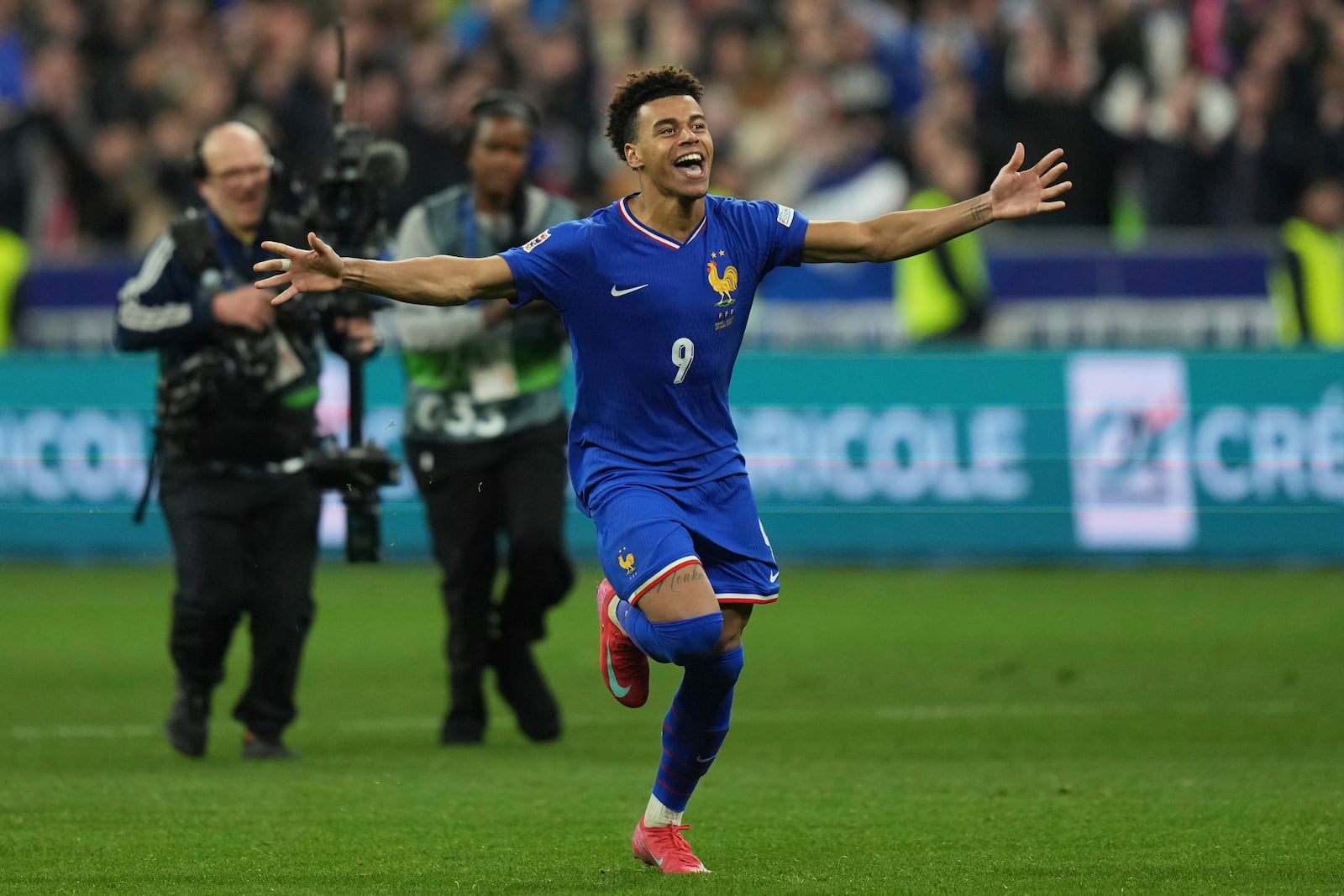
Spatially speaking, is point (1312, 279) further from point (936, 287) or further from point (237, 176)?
point (237, 176)

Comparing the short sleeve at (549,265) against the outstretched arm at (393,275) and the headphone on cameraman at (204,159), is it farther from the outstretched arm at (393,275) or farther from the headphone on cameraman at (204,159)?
the headphone on cameraman at (204,159)

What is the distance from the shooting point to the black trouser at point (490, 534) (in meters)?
10.5

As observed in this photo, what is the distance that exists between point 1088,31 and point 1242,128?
1.90 m

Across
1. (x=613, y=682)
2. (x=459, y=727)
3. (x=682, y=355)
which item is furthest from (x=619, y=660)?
(x=459, y=727)

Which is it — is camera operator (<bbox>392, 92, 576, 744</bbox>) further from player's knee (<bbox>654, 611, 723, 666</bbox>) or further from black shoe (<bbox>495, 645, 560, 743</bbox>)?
player's knee (<bbox>654, 611, 723, 666</bbox>)

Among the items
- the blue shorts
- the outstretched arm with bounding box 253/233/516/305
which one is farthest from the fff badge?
the outstretched arm with bounding box 253/233/516/305

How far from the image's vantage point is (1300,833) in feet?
25.9

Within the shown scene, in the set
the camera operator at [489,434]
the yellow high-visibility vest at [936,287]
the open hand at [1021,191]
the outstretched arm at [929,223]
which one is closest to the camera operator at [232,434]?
the camera operator at [489,434]

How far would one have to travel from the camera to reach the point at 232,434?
32.7 feet

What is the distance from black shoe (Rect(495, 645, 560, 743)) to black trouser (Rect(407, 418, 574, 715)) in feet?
0.15

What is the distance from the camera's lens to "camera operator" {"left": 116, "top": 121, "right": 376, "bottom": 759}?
9.86 m

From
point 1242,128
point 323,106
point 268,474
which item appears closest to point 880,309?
point 1242,128

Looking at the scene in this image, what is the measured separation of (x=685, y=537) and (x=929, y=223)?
1286 millimetres

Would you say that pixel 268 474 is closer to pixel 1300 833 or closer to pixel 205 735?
pixel 205 735
